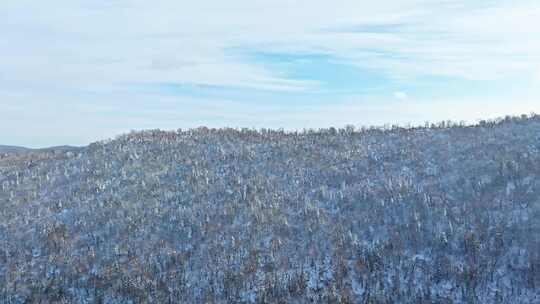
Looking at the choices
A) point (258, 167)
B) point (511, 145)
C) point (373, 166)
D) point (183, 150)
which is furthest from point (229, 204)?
point (511, 145)

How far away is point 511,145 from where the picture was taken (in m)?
17.9

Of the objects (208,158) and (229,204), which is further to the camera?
(208,158)

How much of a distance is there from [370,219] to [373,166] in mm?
4200

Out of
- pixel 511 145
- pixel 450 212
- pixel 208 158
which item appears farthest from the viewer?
pixel 208 158

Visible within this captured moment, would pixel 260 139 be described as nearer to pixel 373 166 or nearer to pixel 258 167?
pixel 258 167

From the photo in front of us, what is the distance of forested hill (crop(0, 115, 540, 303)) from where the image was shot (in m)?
12.0

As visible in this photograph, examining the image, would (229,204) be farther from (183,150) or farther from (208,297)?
(183,150)

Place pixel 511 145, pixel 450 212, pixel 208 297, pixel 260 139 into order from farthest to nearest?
pixel 260 139 → pixel 511 145 → pixel 450 212 → pixel 208 297

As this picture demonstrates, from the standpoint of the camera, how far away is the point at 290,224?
14469 millimetres

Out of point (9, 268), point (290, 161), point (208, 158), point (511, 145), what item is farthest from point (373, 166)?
point (9, 268)

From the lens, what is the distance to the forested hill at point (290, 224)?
11977 mm

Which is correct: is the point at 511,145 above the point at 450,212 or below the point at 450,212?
above

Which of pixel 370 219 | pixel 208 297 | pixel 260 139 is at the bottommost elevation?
pixel 208 297

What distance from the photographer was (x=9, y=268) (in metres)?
14.1
